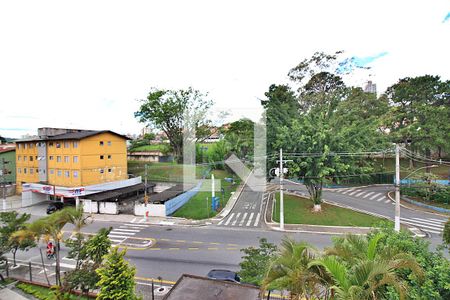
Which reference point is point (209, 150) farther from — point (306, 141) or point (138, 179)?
point (306, 141)

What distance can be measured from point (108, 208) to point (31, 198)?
1272 cm

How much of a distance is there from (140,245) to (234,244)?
268 inches

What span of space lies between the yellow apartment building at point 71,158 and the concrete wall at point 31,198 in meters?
1.82

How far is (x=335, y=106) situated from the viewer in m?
31.8

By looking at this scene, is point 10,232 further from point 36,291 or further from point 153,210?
point 153,210

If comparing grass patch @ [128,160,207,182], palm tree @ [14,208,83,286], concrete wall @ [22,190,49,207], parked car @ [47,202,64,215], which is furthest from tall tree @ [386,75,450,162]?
concrete wall @ [22,190,49,207]

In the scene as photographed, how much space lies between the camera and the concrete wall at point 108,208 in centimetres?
2558

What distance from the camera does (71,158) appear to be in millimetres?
28703

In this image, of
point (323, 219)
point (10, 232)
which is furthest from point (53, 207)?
point (323, 219)

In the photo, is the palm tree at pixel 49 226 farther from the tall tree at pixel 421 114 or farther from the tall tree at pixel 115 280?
the tall tree at pixel 421 114

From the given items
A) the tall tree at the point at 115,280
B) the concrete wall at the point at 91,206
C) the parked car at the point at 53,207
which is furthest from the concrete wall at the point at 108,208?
the tall tree at the point at 115,280

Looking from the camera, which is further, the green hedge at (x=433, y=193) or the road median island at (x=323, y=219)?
the green hedge at (x=433, y=193)

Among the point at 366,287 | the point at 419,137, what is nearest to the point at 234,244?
the point at 366,287

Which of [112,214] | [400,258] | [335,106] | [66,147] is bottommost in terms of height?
[112,214]
